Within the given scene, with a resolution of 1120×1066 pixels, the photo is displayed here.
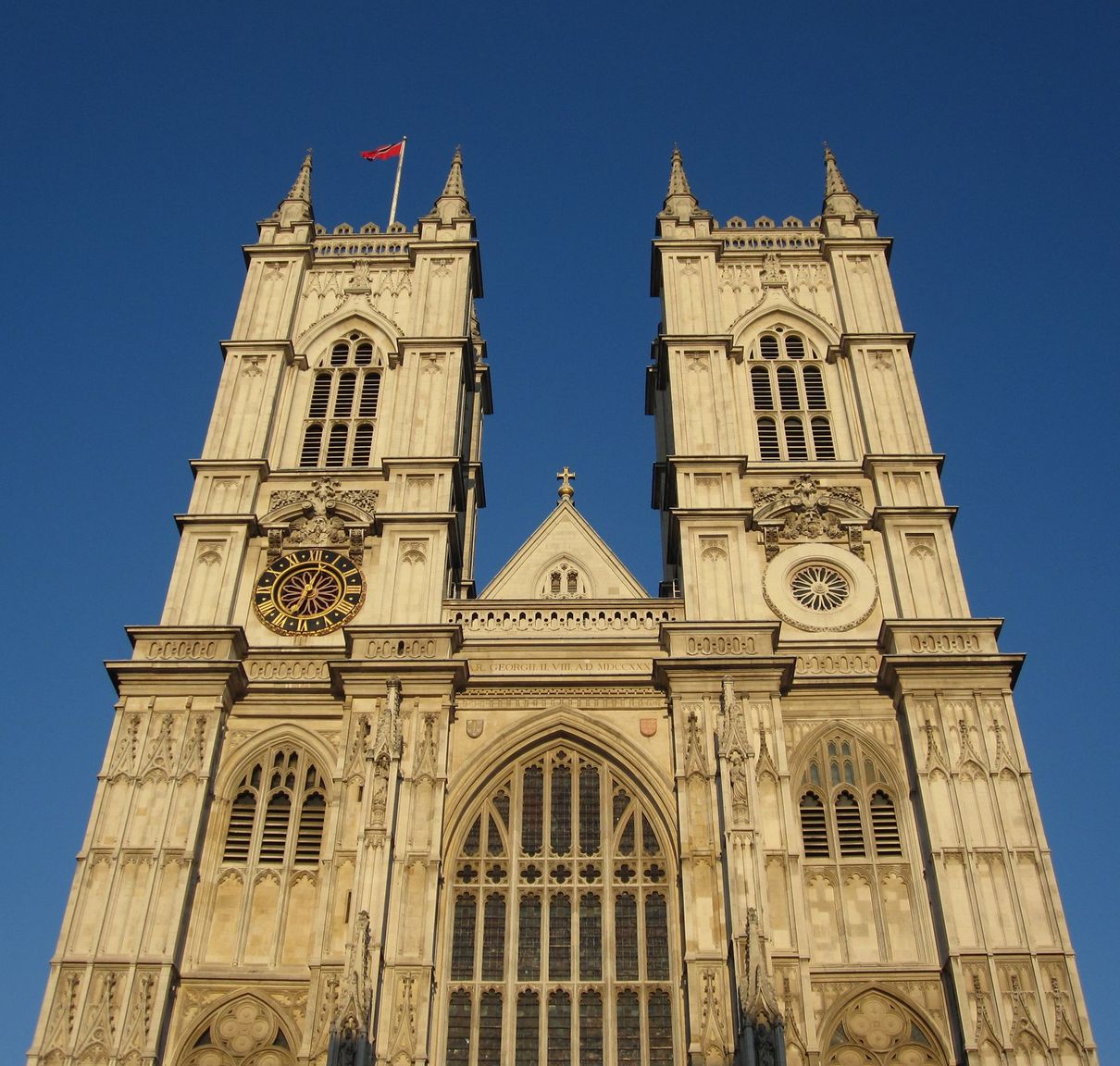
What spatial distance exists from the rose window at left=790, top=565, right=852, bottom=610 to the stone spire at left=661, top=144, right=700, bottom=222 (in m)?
11.4

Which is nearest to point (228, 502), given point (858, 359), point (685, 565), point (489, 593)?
point (489, 593)

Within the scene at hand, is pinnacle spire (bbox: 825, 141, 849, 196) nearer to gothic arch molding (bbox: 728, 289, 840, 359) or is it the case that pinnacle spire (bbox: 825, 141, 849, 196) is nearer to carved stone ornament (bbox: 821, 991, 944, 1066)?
gothic arch molding (bbox: 728, 289, 840, 359)

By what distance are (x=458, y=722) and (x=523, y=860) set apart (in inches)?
111

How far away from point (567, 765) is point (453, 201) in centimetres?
1709

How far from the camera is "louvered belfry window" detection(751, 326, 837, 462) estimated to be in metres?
29.7

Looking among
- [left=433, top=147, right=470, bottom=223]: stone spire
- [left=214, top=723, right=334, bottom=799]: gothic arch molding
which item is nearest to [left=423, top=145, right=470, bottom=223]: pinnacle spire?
[left=433, top=147, right=470, bottom=223]: stone spire

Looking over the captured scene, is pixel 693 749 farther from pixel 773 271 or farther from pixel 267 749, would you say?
pixel 773 271

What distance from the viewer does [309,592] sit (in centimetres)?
2700

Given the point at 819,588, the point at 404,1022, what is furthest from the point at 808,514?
the point at 404,1022

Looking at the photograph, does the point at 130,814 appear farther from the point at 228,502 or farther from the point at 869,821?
the point at 869,821

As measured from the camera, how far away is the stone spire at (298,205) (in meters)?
35.2

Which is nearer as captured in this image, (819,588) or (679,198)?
(819,588)

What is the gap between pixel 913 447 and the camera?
29.0 meters

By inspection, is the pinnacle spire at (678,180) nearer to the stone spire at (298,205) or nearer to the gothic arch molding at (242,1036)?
Result: the stone spire at (298,205)
